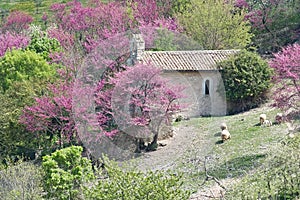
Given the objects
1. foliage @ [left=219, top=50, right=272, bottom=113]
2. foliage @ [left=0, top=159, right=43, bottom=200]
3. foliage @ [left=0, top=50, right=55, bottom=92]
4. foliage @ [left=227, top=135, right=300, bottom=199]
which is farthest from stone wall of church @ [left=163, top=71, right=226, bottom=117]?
foliage @ [left=227, top=135, right=300, bottom=199]

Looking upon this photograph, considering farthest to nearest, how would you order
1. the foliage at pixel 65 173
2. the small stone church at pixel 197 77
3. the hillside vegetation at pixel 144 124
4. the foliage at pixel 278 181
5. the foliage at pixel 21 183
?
the small stone church at pixel 197 77
the foliage at pixel 65 173
the foliage at pixel 21 183
the hillside vegetation at pixel 144 124
the foliage at pixel 278 181

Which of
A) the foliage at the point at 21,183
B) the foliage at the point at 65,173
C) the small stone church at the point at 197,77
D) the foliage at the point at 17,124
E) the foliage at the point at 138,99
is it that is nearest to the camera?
the foliage at the point at 21,183

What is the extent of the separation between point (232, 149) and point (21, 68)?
14254 millimetres

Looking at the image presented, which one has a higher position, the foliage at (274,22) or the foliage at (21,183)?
the foliage at (274,22)

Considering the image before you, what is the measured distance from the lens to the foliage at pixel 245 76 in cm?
3278

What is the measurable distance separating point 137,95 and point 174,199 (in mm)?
12784

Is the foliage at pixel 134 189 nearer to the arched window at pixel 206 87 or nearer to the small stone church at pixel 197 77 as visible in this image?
the small stone church at pixel 197 77

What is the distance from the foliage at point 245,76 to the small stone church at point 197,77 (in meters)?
0.60

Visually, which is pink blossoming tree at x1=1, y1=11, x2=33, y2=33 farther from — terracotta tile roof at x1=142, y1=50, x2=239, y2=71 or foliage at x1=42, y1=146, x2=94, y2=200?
foliage at x1=42, y1=146, x2=94, y2=200

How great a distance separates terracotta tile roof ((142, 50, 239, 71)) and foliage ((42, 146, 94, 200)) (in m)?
10.4

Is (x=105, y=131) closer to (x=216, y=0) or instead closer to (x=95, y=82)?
(x=95, y=82)

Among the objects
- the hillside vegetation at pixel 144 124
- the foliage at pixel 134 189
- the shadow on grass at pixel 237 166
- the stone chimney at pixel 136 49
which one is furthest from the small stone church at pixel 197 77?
the foliage at pixel 134 189

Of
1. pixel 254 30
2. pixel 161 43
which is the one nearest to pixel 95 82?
pixel 161 43

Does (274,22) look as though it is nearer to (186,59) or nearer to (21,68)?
(186,59)
